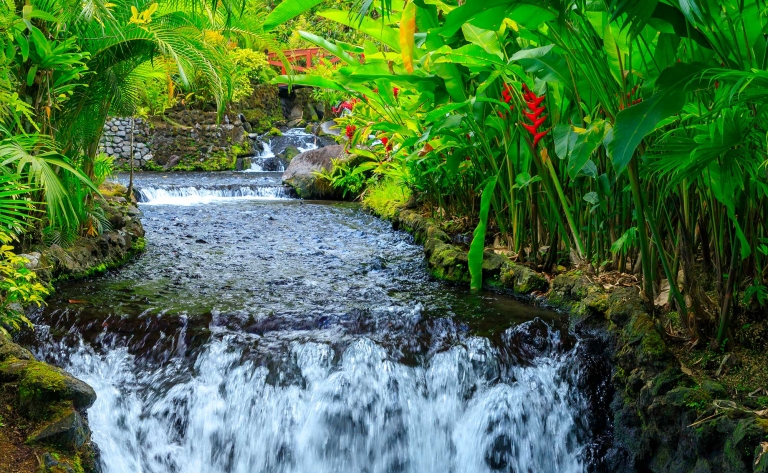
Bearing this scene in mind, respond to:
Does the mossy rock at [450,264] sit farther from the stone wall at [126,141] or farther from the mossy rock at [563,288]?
the stone wall at [126,141]

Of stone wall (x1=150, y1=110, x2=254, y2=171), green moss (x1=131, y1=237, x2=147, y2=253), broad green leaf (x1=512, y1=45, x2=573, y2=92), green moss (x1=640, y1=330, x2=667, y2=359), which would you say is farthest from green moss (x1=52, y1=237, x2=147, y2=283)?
stone wall (x1=150, y1=110, x2=254, y2=171)

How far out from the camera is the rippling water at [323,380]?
8.82 ft

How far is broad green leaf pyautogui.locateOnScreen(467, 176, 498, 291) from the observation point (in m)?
3.45

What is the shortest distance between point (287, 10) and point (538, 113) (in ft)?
4.49

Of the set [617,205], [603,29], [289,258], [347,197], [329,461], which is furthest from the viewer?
[347,197]

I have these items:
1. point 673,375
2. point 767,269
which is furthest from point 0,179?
point 767,269

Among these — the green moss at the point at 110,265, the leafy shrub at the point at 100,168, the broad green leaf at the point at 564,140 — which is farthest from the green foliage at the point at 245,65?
the broad green leaf at the point at 564,140

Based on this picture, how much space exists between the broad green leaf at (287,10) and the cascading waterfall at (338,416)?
1.61m

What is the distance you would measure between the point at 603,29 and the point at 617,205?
1.15 metres

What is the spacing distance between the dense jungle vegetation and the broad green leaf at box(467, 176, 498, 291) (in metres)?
0.02

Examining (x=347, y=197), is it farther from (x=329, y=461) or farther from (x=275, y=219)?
(x=329, y=461)

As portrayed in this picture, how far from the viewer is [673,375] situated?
2346 mm

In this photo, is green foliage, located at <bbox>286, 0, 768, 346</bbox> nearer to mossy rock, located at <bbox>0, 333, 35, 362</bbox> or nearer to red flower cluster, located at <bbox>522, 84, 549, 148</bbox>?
red flower cluster, located at <bbox>522, 84, 549, 148</bbox>

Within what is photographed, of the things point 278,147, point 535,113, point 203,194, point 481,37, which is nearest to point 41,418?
point 481,37
